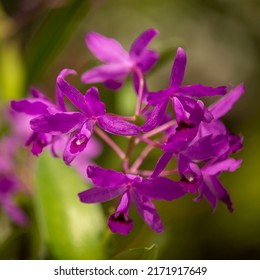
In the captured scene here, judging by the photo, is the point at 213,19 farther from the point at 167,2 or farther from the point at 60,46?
the point at 60,46

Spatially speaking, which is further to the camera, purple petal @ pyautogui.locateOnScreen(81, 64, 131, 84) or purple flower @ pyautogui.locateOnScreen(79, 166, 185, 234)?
purple petal @ pyautogui.locateOnScreen(81, 64, 131, 84)

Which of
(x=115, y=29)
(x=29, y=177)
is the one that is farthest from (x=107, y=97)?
(x=115, y=29)

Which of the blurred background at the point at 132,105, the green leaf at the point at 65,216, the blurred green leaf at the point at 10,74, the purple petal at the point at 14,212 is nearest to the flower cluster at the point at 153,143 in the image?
the blurred background at the point at 132,105

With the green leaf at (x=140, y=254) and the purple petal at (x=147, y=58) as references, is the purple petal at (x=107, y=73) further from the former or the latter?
the green leaf at (x=140, y=254)

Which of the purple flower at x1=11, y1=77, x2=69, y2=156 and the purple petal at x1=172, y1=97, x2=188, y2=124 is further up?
the purple petal at x1=172, y1=97, x2=188, y2=124

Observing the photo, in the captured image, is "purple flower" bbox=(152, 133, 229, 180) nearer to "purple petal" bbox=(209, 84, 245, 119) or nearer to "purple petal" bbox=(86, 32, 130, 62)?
"purple petal" bbox=(209, 84, 245, 119)

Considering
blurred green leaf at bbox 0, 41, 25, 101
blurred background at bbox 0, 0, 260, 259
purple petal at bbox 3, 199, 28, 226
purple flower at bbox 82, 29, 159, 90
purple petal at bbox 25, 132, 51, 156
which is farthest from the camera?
blurred green leaf at bbox 0, 41, 25, 101

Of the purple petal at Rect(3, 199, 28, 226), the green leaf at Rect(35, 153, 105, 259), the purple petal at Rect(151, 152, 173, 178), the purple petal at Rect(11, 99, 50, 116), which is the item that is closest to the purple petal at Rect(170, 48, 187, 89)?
the purple petal at Rect(151, 152, 173, 178)
